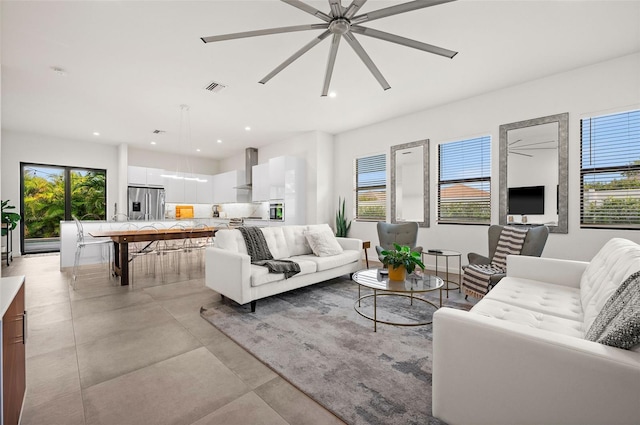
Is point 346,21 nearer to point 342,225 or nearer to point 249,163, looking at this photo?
point 342,225

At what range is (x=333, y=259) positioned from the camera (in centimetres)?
377

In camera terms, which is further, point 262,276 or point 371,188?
point 371,188

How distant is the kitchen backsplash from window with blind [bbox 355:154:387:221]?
2979 mm

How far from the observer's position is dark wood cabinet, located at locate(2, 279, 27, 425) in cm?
111

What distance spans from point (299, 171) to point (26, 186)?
6.46m

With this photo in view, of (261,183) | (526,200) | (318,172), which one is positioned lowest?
(526,200)

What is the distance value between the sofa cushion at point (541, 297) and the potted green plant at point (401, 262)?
0.67 meters

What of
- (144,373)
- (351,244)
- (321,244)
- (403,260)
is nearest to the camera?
(144,373)

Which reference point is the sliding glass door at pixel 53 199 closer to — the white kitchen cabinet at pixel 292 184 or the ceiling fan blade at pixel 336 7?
the white kitchen cabinet at pixel 292 184

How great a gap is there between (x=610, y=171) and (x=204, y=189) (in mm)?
9229

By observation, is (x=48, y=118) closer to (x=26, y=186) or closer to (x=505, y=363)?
(x=26, y=186)

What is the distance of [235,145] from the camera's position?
7.92m

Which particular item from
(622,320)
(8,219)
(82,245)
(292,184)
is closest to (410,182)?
(292,184)

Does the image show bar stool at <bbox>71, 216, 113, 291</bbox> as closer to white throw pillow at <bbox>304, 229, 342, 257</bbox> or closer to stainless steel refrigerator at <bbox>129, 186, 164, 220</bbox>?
stainless steel refrigerator at <bbox>129, 186, 164, 220</bbox>
